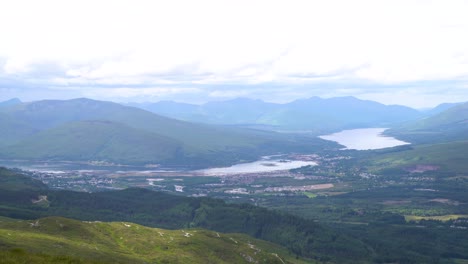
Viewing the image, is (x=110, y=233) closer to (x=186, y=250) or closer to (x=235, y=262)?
(x=186, y=250)

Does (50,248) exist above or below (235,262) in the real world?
above

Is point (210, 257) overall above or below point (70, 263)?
below

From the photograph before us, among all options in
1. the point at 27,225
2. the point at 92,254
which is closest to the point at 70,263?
the point at 92,254

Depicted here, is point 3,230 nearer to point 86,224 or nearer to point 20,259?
point 86,224

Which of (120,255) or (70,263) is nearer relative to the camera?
(70,263)

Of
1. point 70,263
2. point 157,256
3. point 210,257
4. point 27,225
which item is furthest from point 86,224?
point 70,263

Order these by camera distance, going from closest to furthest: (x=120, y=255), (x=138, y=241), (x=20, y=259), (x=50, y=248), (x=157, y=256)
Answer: (x=20, y=259)
(x=50, y=248)
(x=120, y=255)
(x=157, y=256)
(x=138, y=241)

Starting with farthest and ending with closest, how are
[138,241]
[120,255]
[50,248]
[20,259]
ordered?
[138,241], [120,255], [50,248], [20,259]

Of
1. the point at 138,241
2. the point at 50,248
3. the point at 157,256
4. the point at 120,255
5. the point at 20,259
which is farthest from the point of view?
the point at 138,241

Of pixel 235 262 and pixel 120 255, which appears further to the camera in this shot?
pixel 235 262
